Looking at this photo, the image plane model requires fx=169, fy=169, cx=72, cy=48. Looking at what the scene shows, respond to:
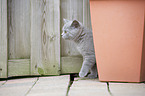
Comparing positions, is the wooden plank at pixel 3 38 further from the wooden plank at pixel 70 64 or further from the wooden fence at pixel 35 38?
the wooden plank at pixel 70 64

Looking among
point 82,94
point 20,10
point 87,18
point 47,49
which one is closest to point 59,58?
point 47,49

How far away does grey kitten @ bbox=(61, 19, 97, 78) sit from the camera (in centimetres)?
188

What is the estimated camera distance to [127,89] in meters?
1.37

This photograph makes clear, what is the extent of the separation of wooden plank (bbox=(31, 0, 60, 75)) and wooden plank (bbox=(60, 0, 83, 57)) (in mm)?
85

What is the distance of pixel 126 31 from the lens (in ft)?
5.00

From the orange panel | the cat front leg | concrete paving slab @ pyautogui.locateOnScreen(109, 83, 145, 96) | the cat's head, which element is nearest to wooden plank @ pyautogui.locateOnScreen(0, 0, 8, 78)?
the cat's head

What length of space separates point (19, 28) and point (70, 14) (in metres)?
0.65

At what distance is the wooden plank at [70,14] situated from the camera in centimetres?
210

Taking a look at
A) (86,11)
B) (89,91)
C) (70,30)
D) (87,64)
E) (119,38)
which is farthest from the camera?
(86,11)

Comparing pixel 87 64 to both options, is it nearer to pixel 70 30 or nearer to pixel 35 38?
pixel 70 30

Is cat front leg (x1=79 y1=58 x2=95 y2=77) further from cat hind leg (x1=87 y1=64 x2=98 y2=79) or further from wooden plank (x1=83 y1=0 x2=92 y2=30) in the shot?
wooden plank (x1=83 y1=0 x2=92 y2=30)

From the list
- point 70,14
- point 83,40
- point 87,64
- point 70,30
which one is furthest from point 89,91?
point 70,14

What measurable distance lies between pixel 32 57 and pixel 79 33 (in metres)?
0.63

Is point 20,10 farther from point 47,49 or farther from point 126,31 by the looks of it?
point 126,31
